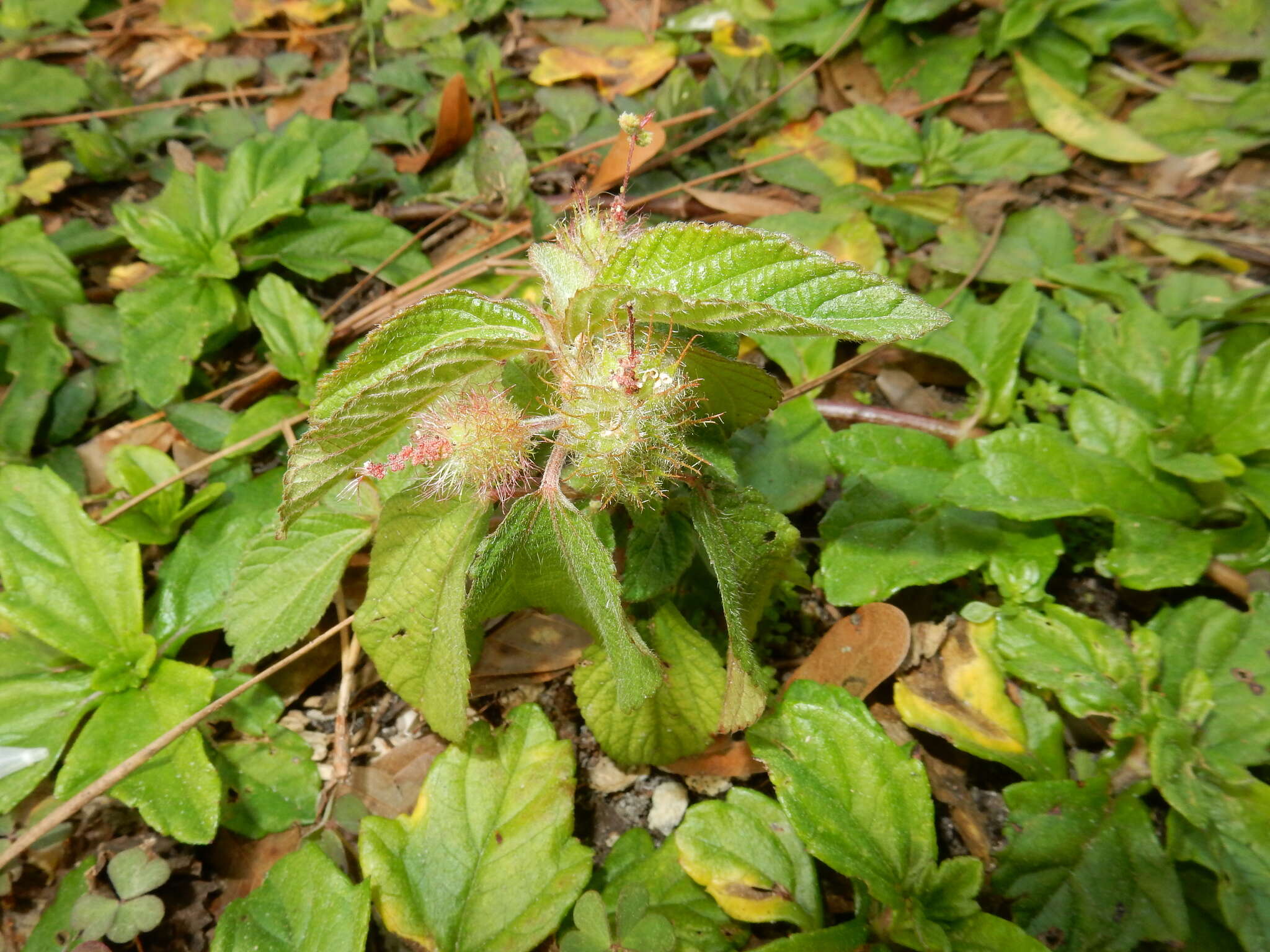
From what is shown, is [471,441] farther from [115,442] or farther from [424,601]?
[115,442]

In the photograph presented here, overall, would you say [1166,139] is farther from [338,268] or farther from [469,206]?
[338,268]

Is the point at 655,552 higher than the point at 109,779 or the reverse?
higher

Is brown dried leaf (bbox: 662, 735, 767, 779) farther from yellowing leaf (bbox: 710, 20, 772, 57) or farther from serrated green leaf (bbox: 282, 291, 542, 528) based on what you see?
yellowing leaf (bbox: 710, 20, 772, 57)

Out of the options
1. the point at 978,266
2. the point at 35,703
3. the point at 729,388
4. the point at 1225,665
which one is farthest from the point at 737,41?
the point at 35,703

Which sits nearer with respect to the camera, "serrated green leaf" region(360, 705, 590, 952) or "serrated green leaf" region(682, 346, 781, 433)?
"serrated green leaf" region(682, 346, 781, 433)

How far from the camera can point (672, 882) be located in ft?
5.06

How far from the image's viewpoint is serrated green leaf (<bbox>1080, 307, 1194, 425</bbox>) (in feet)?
6.32

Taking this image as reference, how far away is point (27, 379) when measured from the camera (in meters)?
2.21

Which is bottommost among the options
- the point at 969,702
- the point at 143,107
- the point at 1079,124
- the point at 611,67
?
the point at 969,702

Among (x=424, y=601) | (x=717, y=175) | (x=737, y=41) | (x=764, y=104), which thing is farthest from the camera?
(x=737, y=41)

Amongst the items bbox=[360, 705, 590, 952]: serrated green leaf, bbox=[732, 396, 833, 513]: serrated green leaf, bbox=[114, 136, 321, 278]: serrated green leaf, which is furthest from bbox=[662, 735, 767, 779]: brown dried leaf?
bbox=[114, 136, 321, 278]: serrated green leaf

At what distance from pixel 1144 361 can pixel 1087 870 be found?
1278 mm

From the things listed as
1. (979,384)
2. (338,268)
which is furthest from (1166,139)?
(338,268)

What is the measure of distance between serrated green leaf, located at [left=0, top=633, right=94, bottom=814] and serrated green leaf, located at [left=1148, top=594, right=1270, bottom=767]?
7.93 feet
